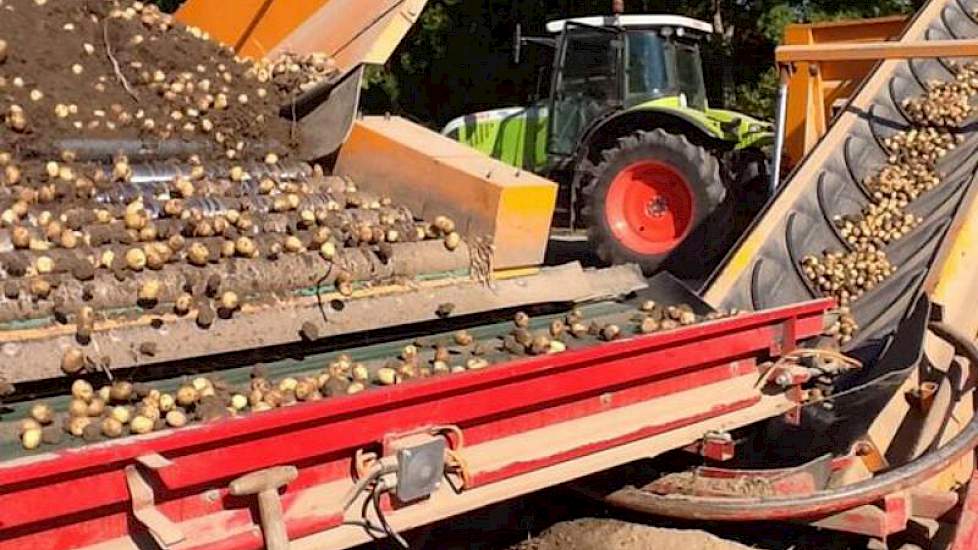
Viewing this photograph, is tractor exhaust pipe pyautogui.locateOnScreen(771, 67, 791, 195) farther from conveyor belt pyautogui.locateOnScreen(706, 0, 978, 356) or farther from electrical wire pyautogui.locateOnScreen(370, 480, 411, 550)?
electrical wire pyautogui.locateOnScreen(370, 480, 411, 550)

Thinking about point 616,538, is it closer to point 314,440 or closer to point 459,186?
point 459,186

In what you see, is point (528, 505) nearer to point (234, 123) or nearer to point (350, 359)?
point (350, 359)

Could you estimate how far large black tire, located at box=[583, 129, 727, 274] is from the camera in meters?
8.94

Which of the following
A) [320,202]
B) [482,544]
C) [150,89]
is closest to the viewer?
[482,544]

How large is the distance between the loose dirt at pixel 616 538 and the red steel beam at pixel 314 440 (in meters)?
0.37

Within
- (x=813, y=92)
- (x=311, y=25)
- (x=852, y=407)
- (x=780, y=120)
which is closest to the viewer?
(x=852, y=407)

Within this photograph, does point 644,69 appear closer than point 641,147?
No

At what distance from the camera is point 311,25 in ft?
14.4

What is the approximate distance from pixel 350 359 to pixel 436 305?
1.32 ft

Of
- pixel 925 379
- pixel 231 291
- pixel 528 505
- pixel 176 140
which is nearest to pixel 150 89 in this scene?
pixel 176 140

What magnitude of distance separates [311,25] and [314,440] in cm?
243

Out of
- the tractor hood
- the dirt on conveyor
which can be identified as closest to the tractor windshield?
the tractor hood

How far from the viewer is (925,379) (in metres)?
3.53

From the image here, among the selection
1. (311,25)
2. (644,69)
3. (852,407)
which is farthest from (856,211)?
(644,69)
